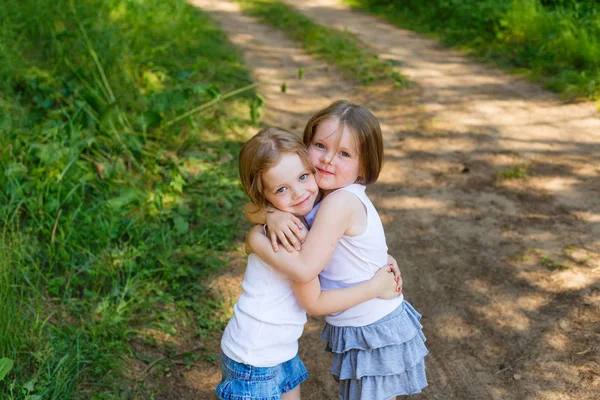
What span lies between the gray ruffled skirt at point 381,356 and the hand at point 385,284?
8 centimetres

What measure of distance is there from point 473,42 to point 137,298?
6.33 metres

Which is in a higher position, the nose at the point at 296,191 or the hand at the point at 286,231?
the nose at the point at 296,191

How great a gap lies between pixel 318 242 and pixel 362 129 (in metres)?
0.42

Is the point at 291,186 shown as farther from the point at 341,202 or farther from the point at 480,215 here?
the point at 480,215

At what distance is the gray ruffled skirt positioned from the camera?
2135 millimetres

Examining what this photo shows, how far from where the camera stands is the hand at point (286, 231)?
6.43 feet

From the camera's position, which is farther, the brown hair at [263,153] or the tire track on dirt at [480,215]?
the tire track on dirt at [480,215]

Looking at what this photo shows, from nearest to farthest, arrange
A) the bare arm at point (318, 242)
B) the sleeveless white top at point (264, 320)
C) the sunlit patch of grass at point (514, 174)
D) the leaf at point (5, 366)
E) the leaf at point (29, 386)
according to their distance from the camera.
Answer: the bare arm at point (318, 242), the sleeveless white top at point (264, 320), the leaf at point (5, 366), the leaf at point (29, 386), the sunlit patch of grass at point (514, 174)

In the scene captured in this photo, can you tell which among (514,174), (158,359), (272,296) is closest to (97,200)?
(158,359)

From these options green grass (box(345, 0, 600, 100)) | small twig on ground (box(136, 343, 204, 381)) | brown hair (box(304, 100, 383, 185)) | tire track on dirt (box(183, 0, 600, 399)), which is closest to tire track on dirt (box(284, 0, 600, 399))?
A: tire track on dirt (box(183, 0, 600, 399))

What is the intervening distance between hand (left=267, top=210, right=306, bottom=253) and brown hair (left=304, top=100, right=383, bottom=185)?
0.32 m

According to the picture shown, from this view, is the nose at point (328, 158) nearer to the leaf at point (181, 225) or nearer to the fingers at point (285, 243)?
the fingers at point (285, 243)

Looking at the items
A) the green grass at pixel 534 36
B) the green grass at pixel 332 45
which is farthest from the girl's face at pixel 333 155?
the green grass at pixel 332 45

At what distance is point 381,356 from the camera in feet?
7.02
